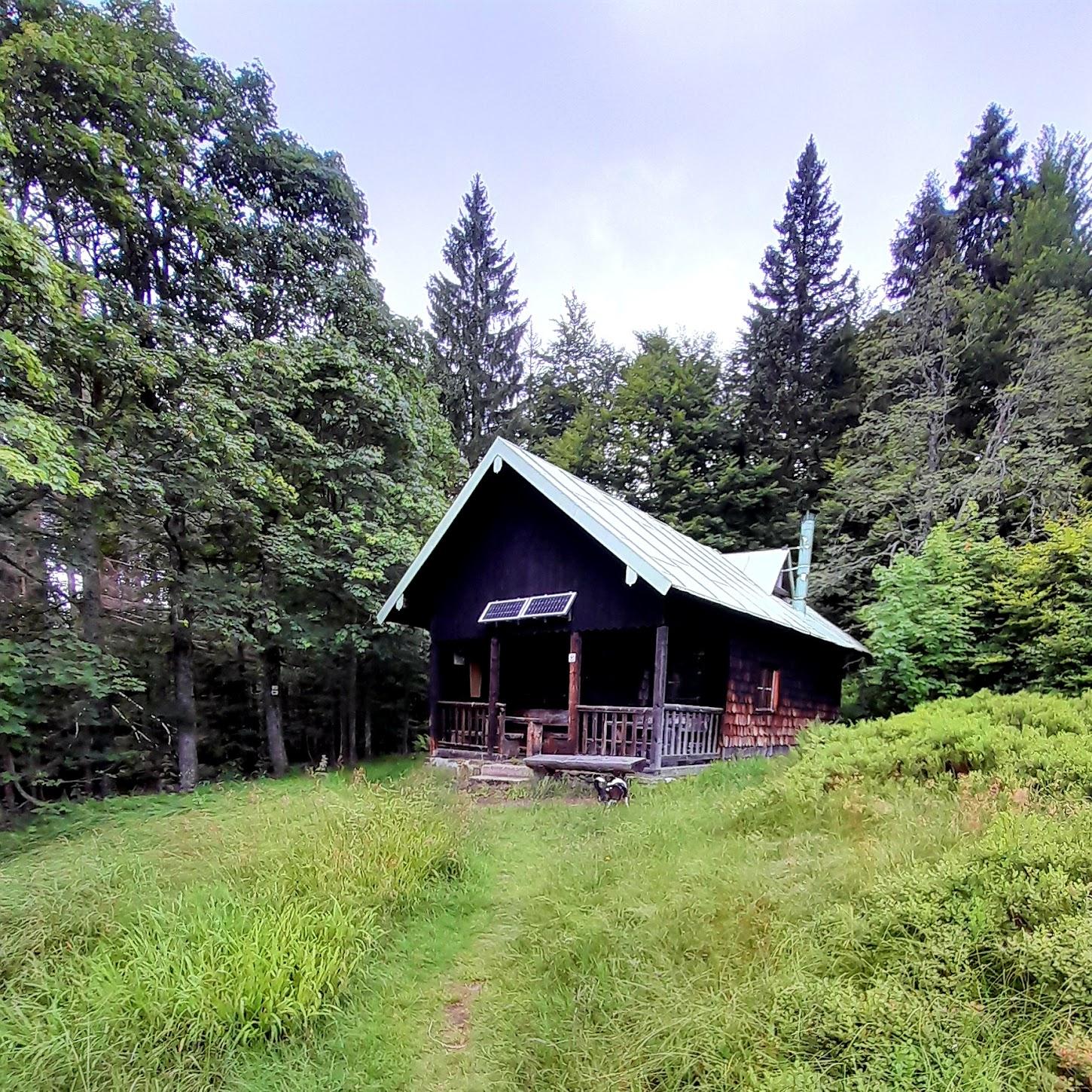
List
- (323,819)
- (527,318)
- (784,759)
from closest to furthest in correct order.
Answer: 1. (323,819)
2. (784,759)
3. (527,318)

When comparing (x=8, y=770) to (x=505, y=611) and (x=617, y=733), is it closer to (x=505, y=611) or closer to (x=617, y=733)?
(x=505, y=611)

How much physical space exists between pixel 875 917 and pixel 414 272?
31.6m

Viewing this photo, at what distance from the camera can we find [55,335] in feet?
27.5

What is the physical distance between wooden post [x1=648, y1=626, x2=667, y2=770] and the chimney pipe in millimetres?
6631

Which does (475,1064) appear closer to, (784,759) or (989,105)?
(784,759)

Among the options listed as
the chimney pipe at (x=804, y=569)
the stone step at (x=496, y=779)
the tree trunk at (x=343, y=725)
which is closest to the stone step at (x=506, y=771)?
the stone step at (x=496, y=779)

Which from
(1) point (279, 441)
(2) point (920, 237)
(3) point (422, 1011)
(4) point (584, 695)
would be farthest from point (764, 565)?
(2) point (920, 237)

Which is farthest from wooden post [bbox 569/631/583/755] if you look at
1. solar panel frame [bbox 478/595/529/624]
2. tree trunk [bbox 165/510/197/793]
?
tree trunk [bbox 165/510/197/793]

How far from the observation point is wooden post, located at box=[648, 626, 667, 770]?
8727 mm

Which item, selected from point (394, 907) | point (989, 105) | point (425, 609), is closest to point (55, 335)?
point (425, 609)

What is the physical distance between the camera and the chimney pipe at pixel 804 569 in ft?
48.2

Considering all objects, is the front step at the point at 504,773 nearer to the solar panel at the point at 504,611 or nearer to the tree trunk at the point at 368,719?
the solar panel at the point at 504,611

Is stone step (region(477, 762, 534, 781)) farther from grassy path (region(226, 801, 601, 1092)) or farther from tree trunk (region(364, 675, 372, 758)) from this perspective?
tree trunk (region(364, 675, 372, 758))

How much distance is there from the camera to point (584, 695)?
12359 millimetres
